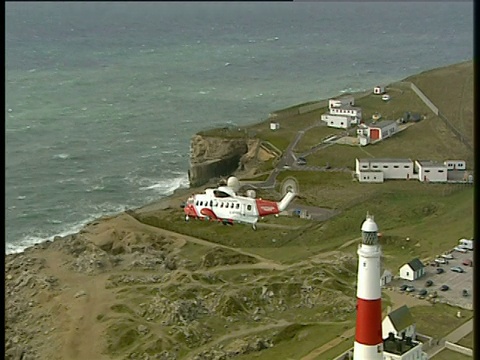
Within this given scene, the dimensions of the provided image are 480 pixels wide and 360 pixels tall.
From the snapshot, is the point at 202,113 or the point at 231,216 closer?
the point at 231,216

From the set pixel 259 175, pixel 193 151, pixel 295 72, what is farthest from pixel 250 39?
pixel 259 175

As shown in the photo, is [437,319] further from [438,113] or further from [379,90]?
[379,90]

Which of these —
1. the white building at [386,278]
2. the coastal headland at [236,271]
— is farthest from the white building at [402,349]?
the white building at [386,278]

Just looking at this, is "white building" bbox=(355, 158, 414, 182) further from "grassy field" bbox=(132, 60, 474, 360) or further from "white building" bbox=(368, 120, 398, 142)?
"white building" bbox=(368, 120, 398, 142)

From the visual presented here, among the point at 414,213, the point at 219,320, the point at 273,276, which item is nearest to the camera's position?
the point at 219,320

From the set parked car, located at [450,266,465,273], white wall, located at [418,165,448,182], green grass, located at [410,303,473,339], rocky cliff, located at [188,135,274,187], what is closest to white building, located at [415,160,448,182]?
white wall, located at [418,165,448,182]

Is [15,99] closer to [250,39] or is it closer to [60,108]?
[60,108]

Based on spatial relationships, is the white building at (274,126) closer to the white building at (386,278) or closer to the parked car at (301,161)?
the parked car at (301,161)

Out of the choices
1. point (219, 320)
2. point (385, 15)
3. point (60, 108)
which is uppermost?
Answer: point (385, 15)
